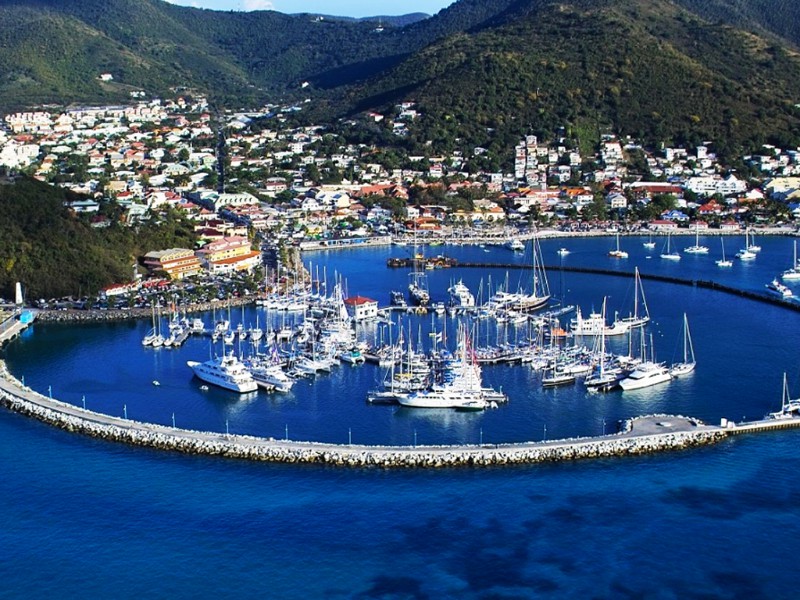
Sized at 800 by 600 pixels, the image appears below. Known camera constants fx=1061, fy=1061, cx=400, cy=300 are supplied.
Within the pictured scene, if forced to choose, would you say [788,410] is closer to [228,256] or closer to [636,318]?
[636,318]

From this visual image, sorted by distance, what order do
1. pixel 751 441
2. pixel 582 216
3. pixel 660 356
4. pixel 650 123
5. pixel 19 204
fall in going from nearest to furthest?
pixel 751 441, pixel 660 356, pixel 19 204, pixel 582 216, pixel 650 123

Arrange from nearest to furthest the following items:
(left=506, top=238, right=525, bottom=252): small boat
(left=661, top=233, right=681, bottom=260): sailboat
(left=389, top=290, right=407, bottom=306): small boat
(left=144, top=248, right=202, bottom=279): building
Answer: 1. (left=389, top=290, right=407, bottom=306): small boat
2. (left=144, top=248, right=202, bottom=279): building
3. (left=661, top=233, right=681, bottom=260): sailboat
4. (left=506, top=238, right=525, bottom=252): small boat

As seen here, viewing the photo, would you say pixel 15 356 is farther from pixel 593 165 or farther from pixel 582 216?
pixel 593 165

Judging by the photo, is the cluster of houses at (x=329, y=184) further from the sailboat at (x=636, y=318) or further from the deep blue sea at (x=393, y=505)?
the deep blue sea at (x=393, y=505)

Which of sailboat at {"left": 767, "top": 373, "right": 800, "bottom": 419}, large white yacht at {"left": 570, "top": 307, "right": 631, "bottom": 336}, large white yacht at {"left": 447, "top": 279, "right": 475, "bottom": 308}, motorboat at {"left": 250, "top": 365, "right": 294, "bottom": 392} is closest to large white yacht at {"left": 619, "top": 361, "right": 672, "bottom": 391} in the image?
sailboat at {"left": 767, "top": 373, "right": 800, "bottom": 419}

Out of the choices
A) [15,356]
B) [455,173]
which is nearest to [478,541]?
[15,356]

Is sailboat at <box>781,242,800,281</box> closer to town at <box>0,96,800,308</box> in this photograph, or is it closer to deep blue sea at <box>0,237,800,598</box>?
town at <box>0,96,800,308</box>

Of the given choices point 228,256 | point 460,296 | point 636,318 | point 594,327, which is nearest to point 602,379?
point 594,327
